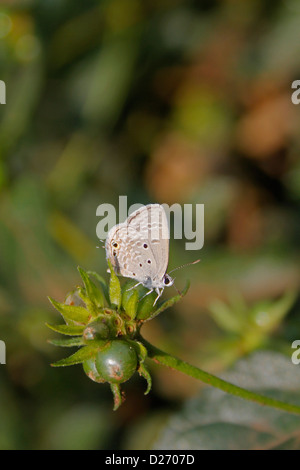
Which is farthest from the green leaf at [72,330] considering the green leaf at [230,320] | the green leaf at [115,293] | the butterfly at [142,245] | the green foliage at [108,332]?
the green leaf at [230,320]

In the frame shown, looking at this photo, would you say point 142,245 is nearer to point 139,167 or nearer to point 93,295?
point 93,295

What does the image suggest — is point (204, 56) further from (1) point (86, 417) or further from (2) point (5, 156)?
(1) point (86, 417)

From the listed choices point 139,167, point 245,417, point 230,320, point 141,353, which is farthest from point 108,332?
point 139,167

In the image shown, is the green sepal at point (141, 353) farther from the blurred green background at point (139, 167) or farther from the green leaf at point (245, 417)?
the blurred green background at point (139, 167)

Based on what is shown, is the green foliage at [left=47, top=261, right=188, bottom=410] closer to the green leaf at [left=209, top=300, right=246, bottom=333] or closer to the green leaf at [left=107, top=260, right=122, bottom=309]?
the green leaf at [left=107, top=260, right=122, bottom=309]
